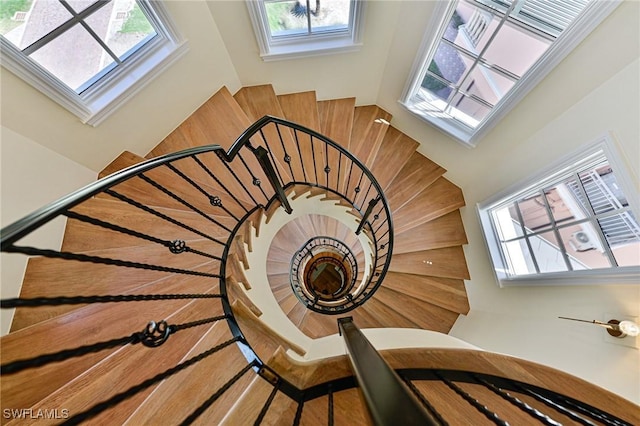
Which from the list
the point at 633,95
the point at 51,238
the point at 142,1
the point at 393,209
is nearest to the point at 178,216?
the point at 51,238

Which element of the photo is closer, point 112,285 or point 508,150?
point 112,285

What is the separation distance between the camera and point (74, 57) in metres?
1.96

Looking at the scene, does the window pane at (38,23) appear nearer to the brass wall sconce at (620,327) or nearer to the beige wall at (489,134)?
the beige wall at (489,134)

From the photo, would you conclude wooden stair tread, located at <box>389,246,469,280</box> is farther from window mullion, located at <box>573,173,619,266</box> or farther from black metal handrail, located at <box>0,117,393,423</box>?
window mullion, located at <box>573,173,619,266</box>

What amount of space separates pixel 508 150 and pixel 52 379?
3.77m

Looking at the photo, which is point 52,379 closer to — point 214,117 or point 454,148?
point 214,117

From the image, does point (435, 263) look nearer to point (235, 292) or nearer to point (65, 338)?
point (235, 292)

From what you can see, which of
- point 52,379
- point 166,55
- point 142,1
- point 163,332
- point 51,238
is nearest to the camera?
point 163,332

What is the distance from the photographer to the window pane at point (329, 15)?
281 cm

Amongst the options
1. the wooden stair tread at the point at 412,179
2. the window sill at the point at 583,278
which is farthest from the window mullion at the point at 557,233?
the wooden stair tread at the point at 412,179

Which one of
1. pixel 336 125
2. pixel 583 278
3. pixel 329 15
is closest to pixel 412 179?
pixel 336 125

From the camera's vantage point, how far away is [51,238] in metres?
1.99

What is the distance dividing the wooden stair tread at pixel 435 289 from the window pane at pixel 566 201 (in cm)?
131

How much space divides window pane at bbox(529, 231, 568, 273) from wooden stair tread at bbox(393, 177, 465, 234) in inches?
38.1
